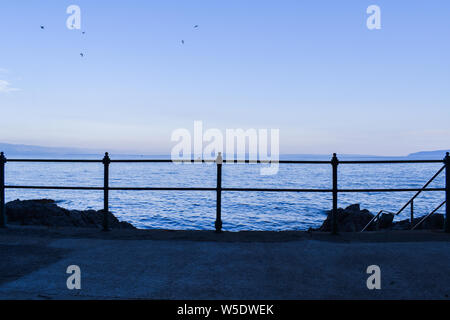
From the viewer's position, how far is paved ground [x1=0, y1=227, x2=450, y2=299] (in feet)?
11.0

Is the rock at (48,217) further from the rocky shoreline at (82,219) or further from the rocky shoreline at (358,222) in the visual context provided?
the rocky shoreline at (358,222)

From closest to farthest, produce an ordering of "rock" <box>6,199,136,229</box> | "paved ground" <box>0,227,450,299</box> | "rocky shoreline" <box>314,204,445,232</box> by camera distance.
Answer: "paved ground" <box>0,227,450,299</box> < "rock" <box>6,199,136,229</box> < "rocky shoreline" <box>314,204,445,232</box>

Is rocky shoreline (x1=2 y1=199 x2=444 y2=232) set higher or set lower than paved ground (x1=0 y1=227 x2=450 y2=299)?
lower

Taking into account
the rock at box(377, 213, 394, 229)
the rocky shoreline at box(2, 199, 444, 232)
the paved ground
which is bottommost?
the rock at box(377, 213, 394, 229)

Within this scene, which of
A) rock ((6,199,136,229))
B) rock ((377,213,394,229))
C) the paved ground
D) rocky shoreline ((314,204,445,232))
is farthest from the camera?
rock ((377,213,394,229))

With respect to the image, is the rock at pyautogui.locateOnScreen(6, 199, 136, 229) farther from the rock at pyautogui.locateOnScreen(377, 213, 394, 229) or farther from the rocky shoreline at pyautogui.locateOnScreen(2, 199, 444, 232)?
the rock at pyautogui.locateOnScreen(377, 213, 394, 229)

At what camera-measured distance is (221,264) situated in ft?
13.8

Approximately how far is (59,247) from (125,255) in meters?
1.13

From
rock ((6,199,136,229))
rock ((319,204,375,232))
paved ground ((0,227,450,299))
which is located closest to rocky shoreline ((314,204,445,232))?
rock ((319,204,375,232))

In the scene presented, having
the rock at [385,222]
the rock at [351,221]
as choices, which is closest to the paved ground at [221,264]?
the rock at [351,221]

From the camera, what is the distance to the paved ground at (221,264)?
3.34 metres

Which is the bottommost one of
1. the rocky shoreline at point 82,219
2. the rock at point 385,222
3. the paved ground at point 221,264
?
the rock at point 385,222
